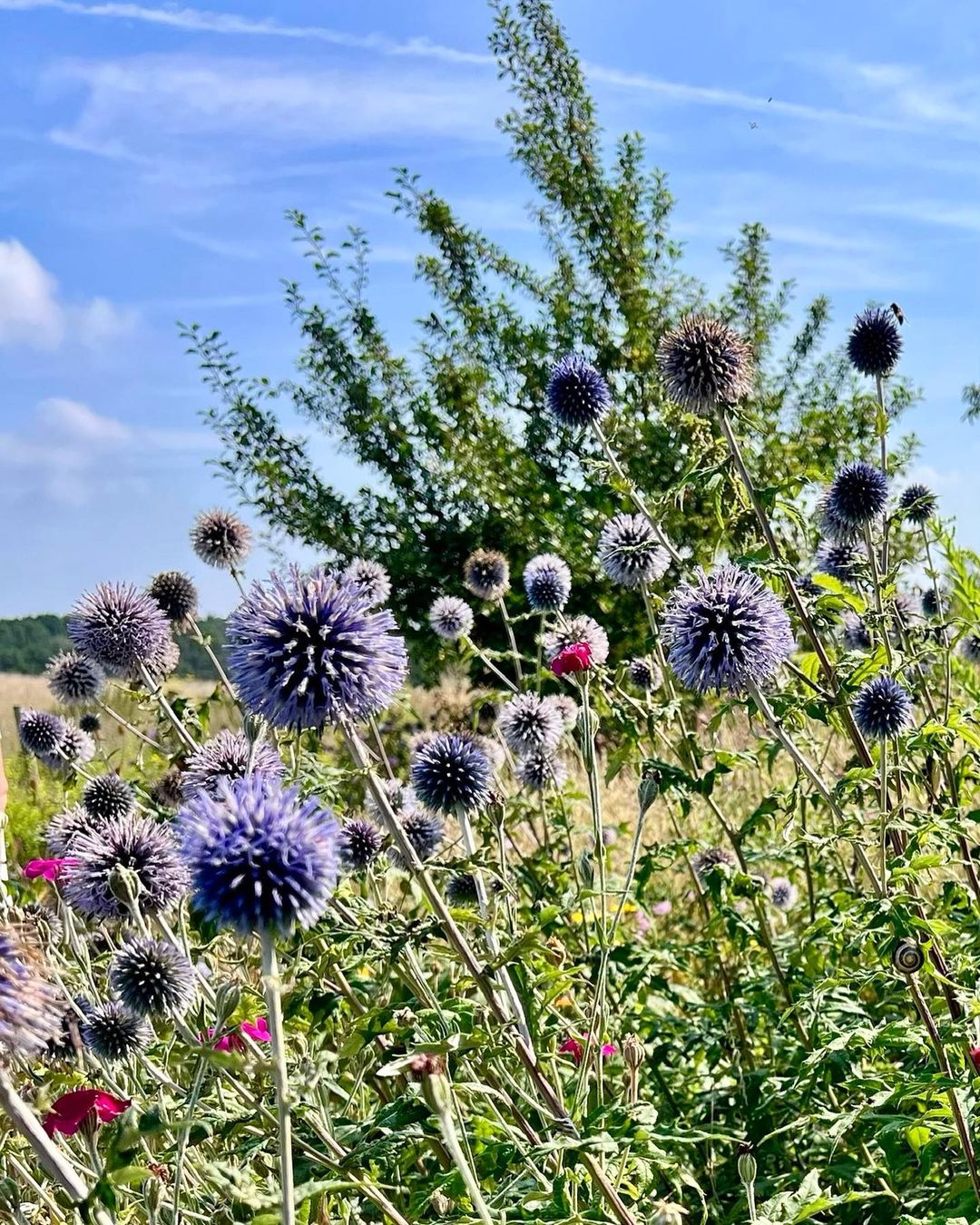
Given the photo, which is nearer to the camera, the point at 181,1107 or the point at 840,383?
the point at 181,1107

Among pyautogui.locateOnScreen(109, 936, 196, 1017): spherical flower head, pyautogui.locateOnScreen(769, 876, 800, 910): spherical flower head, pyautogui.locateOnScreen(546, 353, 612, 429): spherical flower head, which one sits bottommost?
pyautogui.locateOnScreen(109, 936, 196, 1017): spherical flower head

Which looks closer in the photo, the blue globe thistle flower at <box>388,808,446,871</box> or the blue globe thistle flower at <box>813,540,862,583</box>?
the blue globe thistle flower at <box>388,808,446,871</box>

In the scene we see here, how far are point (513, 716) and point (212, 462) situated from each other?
6578 mm

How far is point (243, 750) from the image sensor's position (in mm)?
3271

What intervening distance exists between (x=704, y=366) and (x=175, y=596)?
2.57 metres

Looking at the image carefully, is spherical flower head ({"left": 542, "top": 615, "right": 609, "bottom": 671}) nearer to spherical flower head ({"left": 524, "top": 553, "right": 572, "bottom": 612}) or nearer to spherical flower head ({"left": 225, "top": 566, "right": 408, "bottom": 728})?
spherical flower head ({"left": 524, "top": 553, "right": 572, "bottom": 612})

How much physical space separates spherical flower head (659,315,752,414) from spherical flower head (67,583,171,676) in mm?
2079

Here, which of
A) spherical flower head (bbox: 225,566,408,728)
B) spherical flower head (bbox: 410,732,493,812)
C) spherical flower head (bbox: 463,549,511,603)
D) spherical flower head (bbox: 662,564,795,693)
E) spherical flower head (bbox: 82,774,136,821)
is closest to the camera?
spherical flower head (bbox: 225,566,408,728)

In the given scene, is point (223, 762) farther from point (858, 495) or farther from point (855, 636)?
point (855, 636)

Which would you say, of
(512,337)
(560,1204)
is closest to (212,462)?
(512,337)

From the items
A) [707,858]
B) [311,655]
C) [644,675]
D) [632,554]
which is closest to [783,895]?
[707,858]

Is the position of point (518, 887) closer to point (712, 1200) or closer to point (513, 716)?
point (513, 716)

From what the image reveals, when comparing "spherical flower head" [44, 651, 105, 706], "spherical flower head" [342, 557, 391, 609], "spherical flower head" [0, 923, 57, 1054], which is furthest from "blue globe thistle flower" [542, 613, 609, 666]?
"spherical flower head" [0, 923, 57, 1054]

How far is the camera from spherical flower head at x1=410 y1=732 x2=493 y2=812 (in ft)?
10.9
